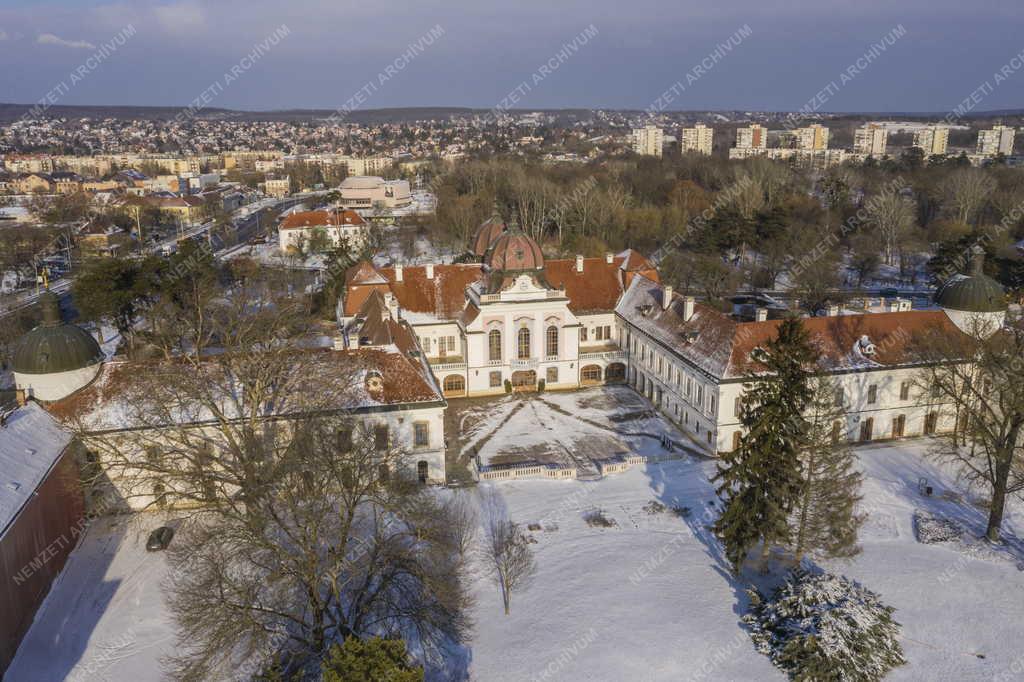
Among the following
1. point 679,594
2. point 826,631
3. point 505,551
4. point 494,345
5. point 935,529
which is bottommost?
point 679,594

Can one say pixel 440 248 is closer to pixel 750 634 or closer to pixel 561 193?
pixel 561 193

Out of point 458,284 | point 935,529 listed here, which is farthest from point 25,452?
point 935,529

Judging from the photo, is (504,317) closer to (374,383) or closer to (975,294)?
(374,383)

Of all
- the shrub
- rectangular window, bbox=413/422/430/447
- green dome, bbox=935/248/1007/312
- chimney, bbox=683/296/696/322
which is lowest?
the shrub

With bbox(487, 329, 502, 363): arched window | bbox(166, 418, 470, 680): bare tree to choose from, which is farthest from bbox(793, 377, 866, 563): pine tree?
bbox(487, 329, 502, 363): arched window

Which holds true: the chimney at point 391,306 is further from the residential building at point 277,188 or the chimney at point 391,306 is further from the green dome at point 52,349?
the residential building at point 277,188

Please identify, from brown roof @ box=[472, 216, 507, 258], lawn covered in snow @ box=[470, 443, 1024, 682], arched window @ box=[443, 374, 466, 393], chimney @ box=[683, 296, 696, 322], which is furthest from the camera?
brown roof @ box=[472, 216, 507, 258]

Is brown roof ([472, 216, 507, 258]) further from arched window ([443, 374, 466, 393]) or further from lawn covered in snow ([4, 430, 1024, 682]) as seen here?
lawn covered in snow ([4, 430, 1024, 682])
